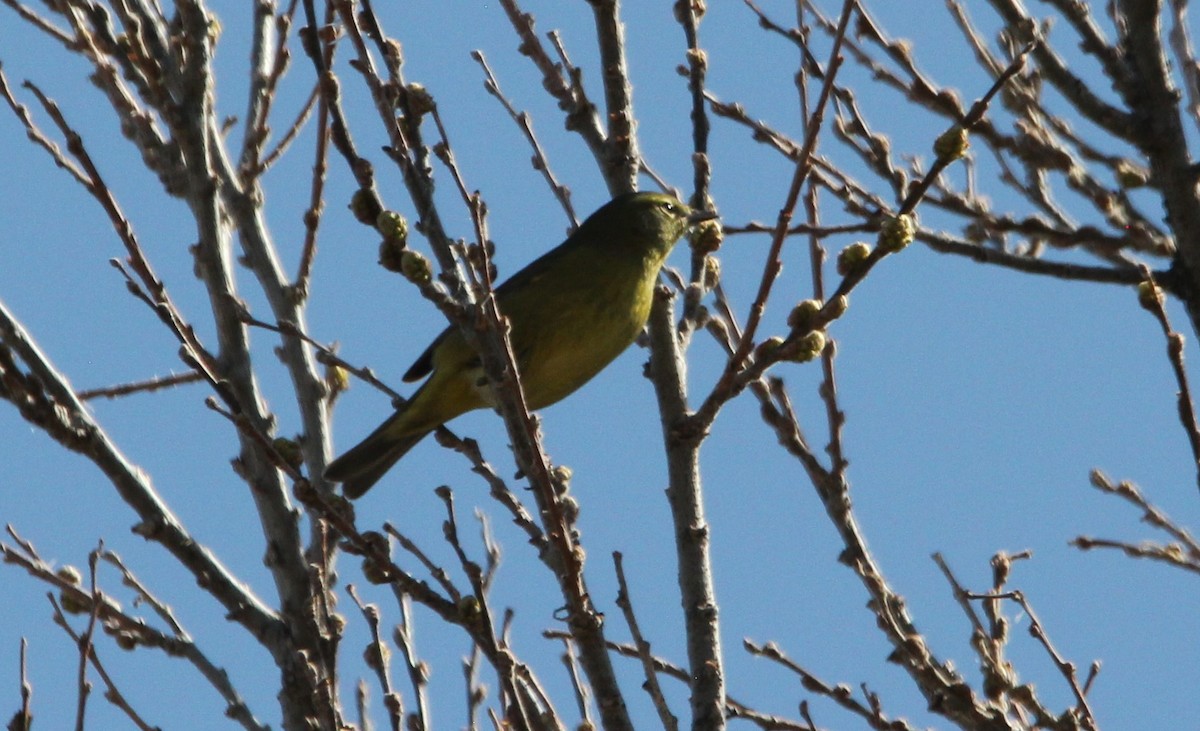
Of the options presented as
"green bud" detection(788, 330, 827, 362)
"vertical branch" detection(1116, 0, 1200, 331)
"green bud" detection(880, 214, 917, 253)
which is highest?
"vertical branch" detection(1116, 0, 1200, 331)

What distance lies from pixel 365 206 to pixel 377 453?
110 inches

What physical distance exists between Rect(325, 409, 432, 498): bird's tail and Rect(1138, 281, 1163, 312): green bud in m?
3.01

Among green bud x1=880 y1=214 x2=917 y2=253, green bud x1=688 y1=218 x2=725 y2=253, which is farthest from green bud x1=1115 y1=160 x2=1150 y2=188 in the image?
green bud x1=880 y1=214 x2=917 y2=253

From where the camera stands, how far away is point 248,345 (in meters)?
4.44

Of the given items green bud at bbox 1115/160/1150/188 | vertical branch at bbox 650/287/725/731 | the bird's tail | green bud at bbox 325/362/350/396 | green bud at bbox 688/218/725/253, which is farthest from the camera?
the bird's tail

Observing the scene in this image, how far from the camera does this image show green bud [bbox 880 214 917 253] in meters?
2.85

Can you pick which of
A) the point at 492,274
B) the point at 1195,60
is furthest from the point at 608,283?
the point at 492,274

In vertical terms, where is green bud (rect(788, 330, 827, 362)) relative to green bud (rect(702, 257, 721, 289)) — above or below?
below

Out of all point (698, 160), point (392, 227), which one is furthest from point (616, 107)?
point (392, 227)

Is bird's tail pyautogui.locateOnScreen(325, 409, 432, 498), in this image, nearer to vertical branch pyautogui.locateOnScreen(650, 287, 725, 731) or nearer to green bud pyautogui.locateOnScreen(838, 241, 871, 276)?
vertical branch pyautogui.locateOnScreen(650, 287, 725, 731)

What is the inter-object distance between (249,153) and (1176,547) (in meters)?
3.20

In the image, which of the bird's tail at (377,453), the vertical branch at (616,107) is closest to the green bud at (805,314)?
the vertical branch at (616,107)

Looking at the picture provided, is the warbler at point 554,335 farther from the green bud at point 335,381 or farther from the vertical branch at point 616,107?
the vertical branch at point 616,107

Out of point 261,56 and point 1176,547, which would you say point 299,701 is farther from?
point 261,56
